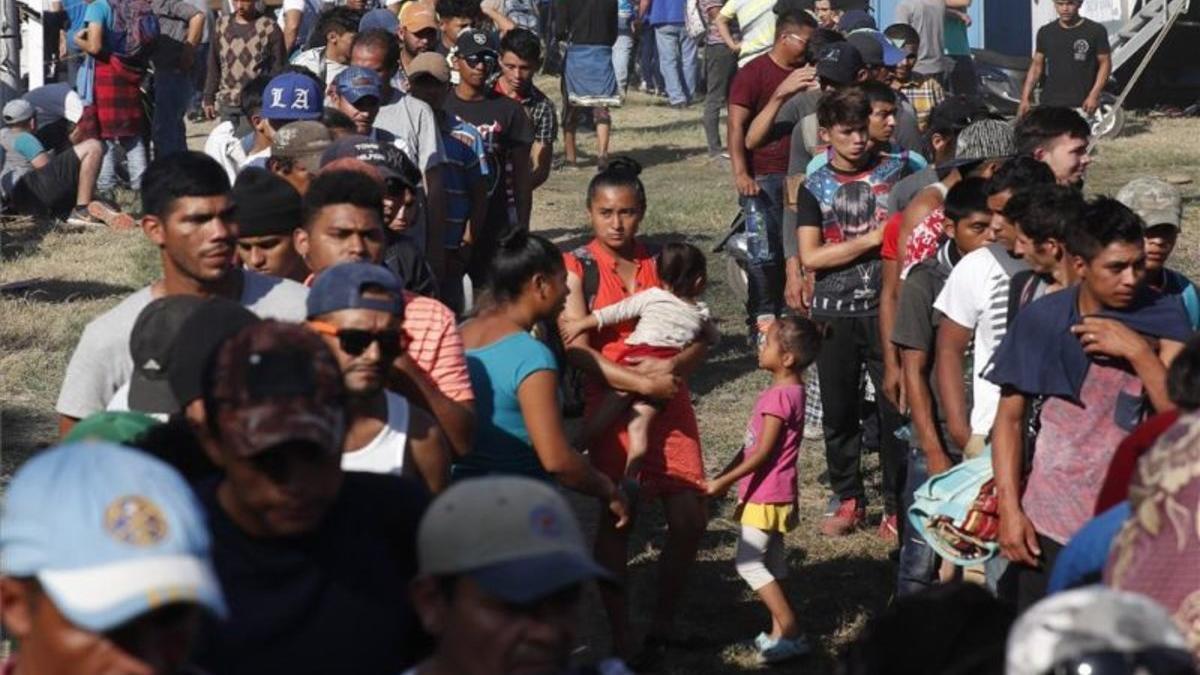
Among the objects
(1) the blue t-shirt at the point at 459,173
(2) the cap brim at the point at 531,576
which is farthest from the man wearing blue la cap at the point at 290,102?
(2) the cap brim at the point at 531,576

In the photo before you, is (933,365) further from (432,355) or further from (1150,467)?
(1150,467)

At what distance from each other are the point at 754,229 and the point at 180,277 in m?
6.29

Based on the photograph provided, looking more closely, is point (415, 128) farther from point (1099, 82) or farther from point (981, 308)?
point (1099, 82)

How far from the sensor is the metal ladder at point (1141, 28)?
2383 cm

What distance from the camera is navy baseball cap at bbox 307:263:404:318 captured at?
477 cm

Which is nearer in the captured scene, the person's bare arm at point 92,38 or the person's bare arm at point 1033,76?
the person's bare arm at point 92,38

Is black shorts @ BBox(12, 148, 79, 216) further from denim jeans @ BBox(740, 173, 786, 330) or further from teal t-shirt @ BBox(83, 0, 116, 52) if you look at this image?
denim jeans @ BBox(740, 173, 786, 330)

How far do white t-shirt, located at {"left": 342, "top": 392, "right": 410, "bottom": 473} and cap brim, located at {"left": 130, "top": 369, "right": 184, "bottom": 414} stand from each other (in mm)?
408

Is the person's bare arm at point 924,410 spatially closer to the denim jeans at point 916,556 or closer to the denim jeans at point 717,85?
the denim jeans at point 916,556

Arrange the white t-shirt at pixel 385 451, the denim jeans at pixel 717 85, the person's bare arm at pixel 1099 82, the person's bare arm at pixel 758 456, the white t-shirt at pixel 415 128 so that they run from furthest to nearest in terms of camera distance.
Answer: the denim jeans at pixel 717 85
the person's bare arm at pixel 1099 82
the white t-shirt at pixel 415 128
the person's bare arm at pixel 758 456
the white t-shirt at pixel 385 451

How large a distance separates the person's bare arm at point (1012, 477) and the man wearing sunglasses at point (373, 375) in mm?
1881

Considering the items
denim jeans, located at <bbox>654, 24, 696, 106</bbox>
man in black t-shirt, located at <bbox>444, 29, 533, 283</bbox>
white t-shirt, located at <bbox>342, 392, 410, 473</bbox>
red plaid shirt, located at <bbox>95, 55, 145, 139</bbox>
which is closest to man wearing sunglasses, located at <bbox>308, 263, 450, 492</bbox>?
white t-shirt, located at <bbox>342, 392, 410, 473</bbox>

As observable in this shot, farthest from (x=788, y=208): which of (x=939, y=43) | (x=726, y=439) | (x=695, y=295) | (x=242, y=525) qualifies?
(x=939, y=43)

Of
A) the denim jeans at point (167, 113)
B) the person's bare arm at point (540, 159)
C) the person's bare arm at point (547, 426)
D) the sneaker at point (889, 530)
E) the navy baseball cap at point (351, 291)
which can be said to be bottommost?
the denim jeans at point (167, 113)
